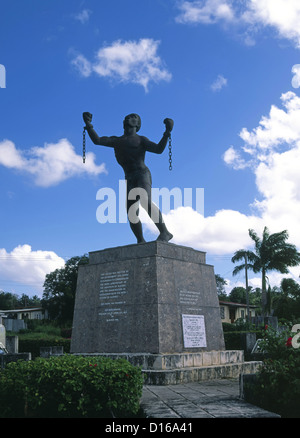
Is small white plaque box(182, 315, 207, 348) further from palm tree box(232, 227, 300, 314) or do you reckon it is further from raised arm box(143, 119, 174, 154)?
palm tree box(232, 227, 300, 314)

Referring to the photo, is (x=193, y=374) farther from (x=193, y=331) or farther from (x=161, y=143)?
(x=161, y=143)

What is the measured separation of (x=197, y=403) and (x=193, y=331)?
3.52 meters

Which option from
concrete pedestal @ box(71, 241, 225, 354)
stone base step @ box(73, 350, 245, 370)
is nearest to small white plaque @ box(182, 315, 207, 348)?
concrete pedestal @ box(71, 241, 225, 354)

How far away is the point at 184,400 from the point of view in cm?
570

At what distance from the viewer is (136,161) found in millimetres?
9805

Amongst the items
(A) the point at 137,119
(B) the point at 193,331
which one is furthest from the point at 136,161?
(B) the point at 193,331

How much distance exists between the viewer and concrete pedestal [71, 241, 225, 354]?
27.9 ft

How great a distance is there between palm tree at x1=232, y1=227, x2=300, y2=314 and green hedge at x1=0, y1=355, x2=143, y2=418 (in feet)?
117

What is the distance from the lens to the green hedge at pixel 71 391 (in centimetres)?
463

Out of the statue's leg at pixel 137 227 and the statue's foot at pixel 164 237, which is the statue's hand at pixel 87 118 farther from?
the statue's foot at pixel 164 237

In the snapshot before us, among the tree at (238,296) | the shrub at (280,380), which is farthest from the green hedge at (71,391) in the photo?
the tree at (238,296)

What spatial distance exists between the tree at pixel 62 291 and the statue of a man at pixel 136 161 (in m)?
29.0
